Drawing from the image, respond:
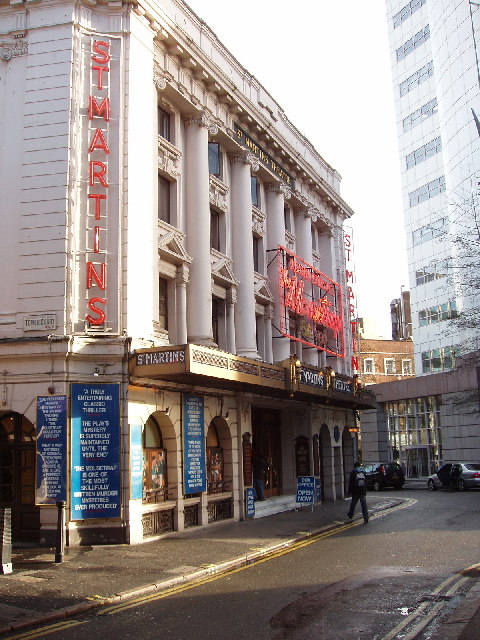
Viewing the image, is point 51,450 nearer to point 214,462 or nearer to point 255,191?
point 214,462

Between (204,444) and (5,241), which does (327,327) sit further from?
(5,241)

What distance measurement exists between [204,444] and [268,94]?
16.4 metres

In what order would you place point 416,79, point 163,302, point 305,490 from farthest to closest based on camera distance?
point 416,79 < point 305,490 < point 163,302

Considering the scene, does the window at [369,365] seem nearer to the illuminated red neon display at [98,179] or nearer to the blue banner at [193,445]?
the blue banner at [193,445]

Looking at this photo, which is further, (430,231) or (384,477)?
(430,231)

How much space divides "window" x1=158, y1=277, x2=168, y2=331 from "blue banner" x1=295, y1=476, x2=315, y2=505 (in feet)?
24.8

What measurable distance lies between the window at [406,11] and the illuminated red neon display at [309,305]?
34.9 meters

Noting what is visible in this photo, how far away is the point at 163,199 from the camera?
21344mm

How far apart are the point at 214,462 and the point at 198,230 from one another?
7.48 metres

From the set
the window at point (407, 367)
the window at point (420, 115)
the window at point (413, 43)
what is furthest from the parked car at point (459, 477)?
the window at point (407, 367)

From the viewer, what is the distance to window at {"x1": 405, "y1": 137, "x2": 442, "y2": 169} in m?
52.9

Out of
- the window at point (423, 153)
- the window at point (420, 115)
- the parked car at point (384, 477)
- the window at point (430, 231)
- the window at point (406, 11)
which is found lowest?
the parked car at point (384, 477)

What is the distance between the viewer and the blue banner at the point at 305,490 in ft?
76.5

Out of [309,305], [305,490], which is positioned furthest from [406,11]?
[305,490]
